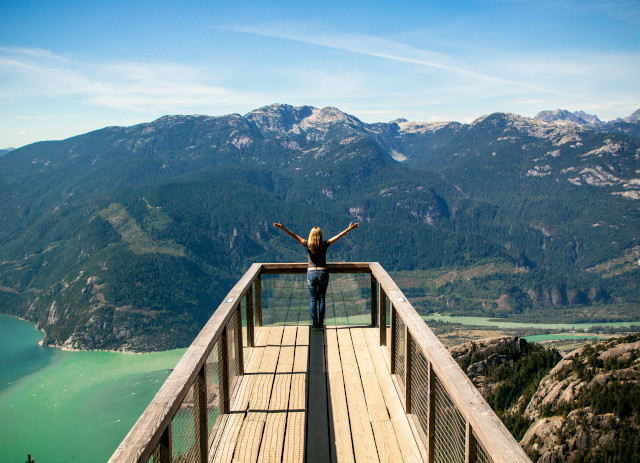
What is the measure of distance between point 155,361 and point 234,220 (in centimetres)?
8730

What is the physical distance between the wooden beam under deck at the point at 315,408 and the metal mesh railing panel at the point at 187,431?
0.59m

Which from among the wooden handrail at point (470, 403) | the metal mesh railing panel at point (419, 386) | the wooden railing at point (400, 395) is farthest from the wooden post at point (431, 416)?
the metal mesh railing panel at point (419, 386)

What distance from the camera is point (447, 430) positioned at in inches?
143

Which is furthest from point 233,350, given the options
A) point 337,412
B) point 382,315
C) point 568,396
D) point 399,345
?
point 568,396

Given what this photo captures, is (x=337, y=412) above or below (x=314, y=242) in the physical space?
below

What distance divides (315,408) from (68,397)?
111 m

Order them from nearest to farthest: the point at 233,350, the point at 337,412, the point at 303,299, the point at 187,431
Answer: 1. the point at 187,431
2. the point at 337,412
3. the point at 233,350
4. the point at 303,299

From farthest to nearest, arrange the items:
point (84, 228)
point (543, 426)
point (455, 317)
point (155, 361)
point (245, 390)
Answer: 1. point (84, 228)
2. point (455, 317)
3. point (155, 361)
4. point (543, 426)
5. point (245, 390)

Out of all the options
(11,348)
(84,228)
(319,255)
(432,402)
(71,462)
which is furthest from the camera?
(84,228)

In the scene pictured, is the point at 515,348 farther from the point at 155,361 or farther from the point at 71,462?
the point at 155,361

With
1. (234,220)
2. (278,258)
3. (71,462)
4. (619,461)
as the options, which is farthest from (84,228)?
(619,461)

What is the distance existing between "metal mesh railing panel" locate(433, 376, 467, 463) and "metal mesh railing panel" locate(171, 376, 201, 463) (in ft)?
5.45

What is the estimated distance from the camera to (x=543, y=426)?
3484cm

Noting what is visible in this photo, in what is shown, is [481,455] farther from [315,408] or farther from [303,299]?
[303,299]
